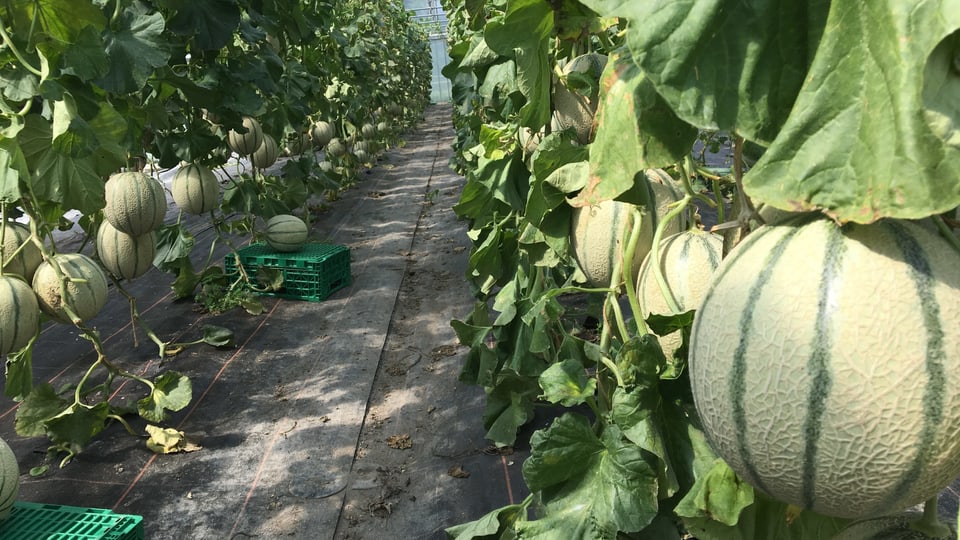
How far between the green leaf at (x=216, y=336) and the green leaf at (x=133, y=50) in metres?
2.35

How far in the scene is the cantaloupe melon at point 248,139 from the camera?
5.73 m

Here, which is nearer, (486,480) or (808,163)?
(808,163)

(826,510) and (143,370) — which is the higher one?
(826,510)

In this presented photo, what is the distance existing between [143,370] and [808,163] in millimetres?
4567

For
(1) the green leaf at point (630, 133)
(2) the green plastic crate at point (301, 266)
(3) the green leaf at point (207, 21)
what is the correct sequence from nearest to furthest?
(1) the green leaf at point (630, 133) < (3) the green leaf at point (207, 21) < (2) the green plastic crate at point (301, 266)

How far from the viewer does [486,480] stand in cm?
328

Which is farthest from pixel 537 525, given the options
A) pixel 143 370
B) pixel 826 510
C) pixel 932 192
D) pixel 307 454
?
pixel 143 370

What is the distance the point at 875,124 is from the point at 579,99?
1.34m

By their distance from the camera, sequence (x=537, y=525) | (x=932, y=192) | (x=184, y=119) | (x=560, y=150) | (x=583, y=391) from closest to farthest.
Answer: (x=932, y=192)
(x=537, y=525)
(x=583, y=391)
(x=560, y=150)
(x=184, y=119)

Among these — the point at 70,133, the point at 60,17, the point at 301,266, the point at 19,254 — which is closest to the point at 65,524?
the point at 19,254

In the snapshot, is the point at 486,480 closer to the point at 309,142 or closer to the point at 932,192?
the point at 932,192

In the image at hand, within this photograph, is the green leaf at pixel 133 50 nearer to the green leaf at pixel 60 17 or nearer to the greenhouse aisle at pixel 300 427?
the green leaf at pixel 60 17

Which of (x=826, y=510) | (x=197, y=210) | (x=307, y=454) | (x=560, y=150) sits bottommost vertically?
(x=307, y=454)

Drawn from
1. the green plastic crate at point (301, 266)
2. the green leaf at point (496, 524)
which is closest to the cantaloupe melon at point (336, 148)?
the green plastic crate at point (301, 266)
